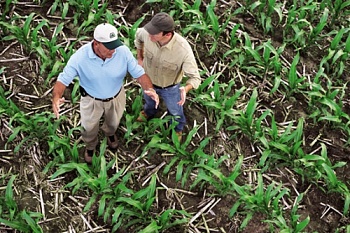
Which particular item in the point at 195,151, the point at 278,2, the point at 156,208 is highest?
the point at 278,2

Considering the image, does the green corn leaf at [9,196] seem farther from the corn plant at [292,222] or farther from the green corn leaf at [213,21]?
the green corn leaf at [213,21]

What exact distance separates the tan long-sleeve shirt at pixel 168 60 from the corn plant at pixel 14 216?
1309 millimetres

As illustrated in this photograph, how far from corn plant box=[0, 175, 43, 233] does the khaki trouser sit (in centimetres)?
63

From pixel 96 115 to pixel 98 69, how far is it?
0.49m

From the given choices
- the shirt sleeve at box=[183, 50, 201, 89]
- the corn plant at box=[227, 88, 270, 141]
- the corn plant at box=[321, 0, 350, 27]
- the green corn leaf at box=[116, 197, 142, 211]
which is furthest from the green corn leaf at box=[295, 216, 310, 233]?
the corn plant at box=[321, 0, 350, 27]

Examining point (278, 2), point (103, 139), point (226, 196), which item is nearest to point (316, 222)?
point (226, 196)

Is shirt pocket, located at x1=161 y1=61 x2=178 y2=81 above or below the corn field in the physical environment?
above

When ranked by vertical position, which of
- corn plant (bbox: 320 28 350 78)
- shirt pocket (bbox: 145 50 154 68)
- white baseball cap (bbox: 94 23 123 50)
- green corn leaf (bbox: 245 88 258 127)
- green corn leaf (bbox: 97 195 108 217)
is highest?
white baseball cap (bbox: 94 23 123 50)

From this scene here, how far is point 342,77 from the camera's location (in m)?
5.08

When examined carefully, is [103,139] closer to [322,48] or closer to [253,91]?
[253,91]

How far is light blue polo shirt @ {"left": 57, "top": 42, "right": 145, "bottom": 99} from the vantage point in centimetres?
343

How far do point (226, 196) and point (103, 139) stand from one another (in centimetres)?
109

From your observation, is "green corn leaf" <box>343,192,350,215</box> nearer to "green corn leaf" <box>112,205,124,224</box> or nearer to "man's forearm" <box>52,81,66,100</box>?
"green corn leaf" <box>112,205,124,224</box>

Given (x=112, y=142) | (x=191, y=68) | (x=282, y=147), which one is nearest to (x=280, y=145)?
(x=282, y=147)
